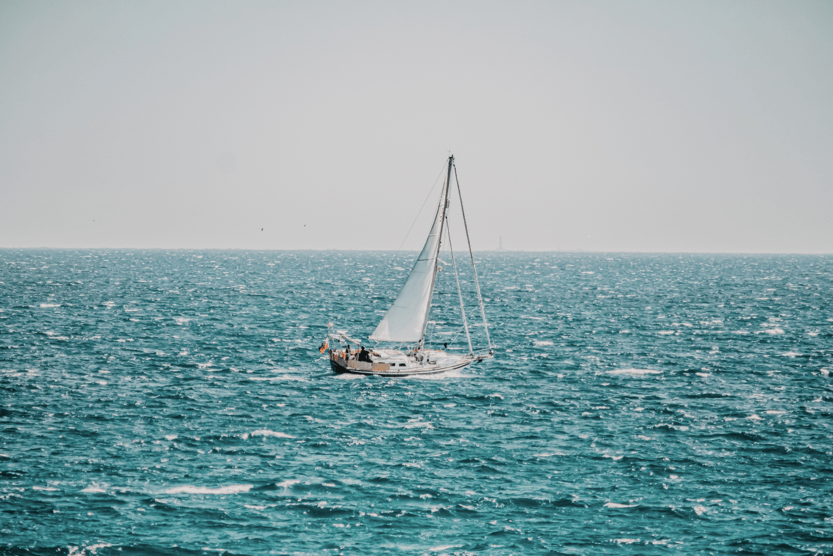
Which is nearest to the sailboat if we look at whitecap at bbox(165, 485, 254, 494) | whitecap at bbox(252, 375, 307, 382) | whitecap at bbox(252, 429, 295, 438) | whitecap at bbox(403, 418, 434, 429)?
whitecap at bbox(252, 375, 307, 382)

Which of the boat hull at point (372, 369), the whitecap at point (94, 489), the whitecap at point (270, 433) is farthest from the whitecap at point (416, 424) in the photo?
the whitecap at point (94, 489)

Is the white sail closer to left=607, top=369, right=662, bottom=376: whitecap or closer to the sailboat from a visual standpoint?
the sailboat

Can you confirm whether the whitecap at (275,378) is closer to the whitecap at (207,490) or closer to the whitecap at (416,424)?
the whitecap at (416,424)

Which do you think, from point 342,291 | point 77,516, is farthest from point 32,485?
point 342,291

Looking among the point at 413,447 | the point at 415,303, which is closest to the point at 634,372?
the point at 415,303

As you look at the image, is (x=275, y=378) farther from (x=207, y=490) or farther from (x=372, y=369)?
(x=207, y=490)

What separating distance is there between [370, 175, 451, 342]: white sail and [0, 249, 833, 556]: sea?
13.5 feet

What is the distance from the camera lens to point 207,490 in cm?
3447

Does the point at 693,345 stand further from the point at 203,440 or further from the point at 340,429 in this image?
the point at 203,440

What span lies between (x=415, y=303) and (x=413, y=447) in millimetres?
20721

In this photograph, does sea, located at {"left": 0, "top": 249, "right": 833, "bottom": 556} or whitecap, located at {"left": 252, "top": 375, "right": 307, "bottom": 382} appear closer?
sea, located at {"left": 0, "top": 249, "right": 833, "bottom": 556}

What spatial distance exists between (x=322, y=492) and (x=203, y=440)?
10.9 meters

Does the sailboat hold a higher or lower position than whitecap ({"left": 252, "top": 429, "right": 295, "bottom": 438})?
higher

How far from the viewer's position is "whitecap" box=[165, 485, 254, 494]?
34250 mm
